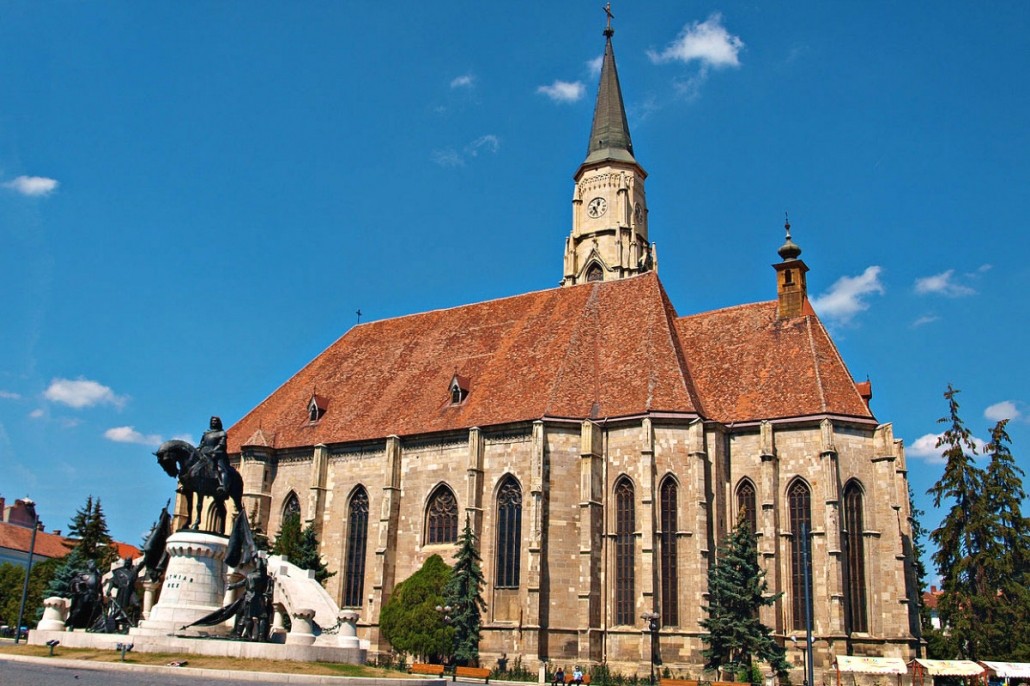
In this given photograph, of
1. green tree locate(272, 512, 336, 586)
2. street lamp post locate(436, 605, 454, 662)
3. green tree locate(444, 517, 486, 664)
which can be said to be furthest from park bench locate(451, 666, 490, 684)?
green tree locate(272, 512, 336, 586)

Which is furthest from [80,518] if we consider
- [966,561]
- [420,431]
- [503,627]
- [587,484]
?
[966,561]

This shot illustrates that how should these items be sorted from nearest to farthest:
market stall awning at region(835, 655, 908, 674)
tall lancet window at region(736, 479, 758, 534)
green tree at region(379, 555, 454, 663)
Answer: market stall awning at region(835, 655, 908, 674) → green tree at region(379, 555, 454, 663) → tall lancet window at region(736, 479, 758, 534)

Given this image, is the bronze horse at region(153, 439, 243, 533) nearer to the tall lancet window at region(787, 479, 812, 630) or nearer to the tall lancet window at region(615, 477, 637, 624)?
the tall lancet window at region(615, 477, 637, 624)

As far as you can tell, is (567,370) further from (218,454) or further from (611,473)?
(218,454)

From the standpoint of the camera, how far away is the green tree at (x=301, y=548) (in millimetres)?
39312

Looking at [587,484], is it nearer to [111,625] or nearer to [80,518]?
[111,625]

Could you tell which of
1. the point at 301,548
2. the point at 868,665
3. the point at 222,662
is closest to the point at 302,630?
the point at 222,662

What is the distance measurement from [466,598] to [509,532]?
375 cm

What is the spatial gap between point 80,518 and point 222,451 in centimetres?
2408

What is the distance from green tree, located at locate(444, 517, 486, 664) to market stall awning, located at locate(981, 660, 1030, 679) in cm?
1857

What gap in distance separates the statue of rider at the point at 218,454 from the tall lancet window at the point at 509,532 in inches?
603

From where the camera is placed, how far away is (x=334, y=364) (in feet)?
163

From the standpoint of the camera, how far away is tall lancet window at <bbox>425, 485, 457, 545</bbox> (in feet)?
130

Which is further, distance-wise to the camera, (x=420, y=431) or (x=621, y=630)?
(x=420, y=431)
